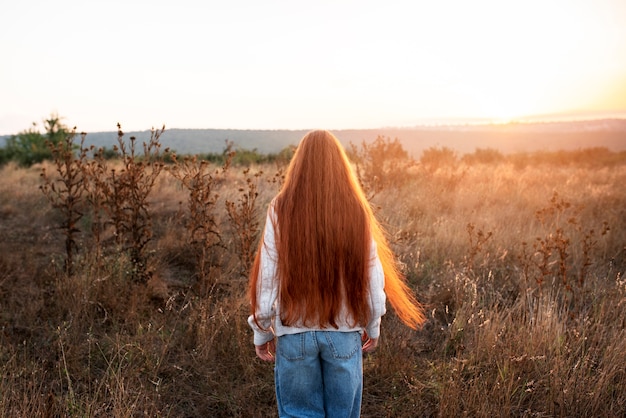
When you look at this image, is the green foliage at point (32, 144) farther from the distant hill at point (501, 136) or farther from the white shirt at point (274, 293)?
the distant hill at point (501, 136)

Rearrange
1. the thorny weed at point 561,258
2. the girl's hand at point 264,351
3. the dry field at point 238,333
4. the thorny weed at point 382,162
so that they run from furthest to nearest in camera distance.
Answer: the thorny weed at point 382,162 < the thorny weed at point 561,258 < the dry field at point 238,333 < the girl's hand at point 264,351

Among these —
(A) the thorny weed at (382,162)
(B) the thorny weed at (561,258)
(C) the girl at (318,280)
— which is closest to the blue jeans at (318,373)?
(C) the girl at (318,280)

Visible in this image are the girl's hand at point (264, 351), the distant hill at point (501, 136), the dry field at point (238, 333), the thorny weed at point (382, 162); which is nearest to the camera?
Answer: the girl's hand at point (264, 351)

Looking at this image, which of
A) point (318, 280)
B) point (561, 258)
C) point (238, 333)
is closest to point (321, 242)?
point (318, 280)

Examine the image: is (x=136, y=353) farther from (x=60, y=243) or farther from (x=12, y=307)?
(x=60, y=243)

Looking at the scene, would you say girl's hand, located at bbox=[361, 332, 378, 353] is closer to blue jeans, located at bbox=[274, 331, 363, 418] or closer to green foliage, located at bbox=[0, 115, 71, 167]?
blue jeans, located at bbox=[274, 331, 363, 418]

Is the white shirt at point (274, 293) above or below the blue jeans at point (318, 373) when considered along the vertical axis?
above

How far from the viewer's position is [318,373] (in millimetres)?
2018

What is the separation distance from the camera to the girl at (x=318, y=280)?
194 centimetres

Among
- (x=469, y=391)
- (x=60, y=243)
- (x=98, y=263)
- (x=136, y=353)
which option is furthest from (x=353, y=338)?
(x=60, y=243)

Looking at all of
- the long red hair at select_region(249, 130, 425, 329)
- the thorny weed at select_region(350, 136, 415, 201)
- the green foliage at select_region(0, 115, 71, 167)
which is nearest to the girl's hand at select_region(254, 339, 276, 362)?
the long red hair at select_region(249, 130, 425, 329)

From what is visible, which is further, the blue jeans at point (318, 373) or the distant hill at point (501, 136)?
the distant hill at point (501, 136)

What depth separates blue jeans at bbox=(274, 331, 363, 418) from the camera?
196cm

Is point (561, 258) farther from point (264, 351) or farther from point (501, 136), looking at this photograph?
point (501, 136)
